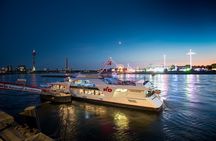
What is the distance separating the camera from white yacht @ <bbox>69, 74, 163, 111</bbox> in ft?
83.2

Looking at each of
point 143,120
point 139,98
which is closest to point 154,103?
point 139,98

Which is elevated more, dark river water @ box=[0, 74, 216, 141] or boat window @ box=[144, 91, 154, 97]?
boat window @ box=[144, 91, 154, 97]

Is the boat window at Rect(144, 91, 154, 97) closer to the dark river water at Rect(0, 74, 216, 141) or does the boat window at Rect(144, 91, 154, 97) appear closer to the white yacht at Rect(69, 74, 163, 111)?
the white yacht at Rect(69, 74, 163, 111)

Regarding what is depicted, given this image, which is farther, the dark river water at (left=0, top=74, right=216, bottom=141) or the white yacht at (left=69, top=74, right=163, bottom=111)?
the white yacht at (left=69, top=74, right=163, bottom=111)

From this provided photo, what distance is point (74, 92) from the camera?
35375mm

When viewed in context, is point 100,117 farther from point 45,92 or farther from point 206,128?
point 45,92

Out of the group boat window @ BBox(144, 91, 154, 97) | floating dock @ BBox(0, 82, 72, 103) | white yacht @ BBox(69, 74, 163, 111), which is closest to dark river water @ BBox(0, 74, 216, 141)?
white yacht @ BBox(69, 74, 163, 111)

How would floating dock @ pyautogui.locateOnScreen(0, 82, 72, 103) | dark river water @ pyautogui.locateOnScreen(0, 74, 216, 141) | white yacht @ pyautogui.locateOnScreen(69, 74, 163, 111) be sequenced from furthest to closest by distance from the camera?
1. floating dock @ pyautogui.locateOnScreen(0, 82, 72, 103)
2. white yacht @ pyautogui.locateOnScreen(69, 74, 163, 111)
3. dark river water @ pyautogui.locateOnScreen(0, 74, 216, 141)

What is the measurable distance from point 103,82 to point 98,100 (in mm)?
3461

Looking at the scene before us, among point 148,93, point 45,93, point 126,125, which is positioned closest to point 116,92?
point 148,93

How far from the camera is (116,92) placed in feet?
93.8

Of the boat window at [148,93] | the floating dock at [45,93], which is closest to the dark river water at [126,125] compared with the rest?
the boat window at [148,93]

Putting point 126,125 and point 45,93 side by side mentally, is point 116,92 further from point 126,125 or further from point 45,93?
point 45,93

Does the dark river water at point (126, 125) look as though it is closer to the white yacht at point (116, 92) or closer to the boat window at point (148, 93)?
the white yacht at point (116, 92)
